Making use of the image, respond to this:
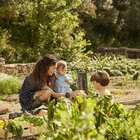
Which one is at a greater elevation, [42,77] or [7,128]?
[42,77]

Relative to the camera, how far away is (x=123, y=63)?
60.7 feet

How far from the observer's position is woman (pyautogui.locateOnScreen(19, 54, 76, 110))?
271 inches

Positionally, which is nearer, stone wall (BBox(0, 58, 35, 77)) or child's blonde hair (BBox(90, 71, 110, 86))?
child's blonde hair (BBox(90, 71, 110, 86))

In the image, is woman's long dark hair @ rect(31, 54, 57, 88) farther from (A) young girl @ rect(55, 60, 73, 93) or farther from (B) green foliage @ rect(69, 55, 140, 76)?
(B) green foliage @ rect(69, 55, 140, 76)

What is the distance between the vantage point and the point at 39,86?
7094 millimetres

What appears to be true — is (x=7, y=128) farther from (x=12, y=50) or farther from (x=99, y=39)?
(x=99, y=39)

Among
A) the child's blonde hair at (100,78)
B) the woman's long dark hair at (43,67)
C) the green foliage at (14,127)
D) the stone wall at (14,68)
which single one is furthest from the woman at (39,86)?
the stone wall at (14,68)

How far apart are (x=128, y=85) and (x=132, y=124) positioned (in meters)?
10.7

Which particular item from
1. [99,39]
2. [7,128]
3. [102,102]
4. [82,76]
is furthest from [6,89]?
[99,39]

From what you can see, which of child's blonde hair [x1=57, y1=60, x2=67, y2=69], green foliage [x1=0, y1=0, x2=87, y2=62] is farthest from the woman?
green foliage [x1=0, y1=0, x2=87, y2=62]

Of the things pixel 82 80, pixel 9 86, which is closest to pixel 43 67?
pixel 82 80

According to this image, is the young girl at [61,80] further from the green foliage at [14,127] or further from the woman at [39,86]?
the green foliage at [14,127]

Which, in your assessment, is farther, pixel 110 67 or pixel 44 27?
pixel 44 27

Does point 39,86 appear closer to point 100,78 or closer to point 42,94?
point 42,94
